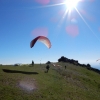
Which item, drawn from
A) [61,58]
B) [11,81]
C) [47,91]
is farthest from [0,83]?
[61,58]

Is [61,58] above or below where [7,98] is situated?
above

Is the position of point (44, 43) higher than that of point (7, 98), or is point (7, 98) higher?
point (44, 43)

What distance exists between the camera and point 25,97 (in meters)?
26.0

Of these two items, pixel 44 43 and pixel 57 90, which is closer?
pixel 57 90

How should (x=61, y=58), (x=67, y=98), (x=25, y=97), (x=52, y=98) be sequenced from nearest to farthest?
1. (x=25, y=97)
2. (x=52, y=98)
3. (x=67, y=98)
4. (x=61, y=58)

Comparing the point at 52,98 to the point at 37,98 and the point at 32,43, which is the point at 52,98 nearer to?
the point at 37,98

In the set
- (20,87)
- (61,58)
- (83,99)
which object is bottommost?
(83,99)

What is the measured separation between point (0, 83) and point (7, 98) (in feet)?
20.6

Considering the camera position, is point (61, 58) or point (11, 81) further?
point (61, 58)

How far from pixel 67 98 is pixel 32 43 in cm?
1292

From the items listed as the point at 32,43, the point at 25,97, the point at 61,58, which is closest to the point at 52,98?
the point at 25,97

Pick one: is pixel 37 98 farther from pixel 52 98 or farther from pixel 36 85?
pixel 36 85

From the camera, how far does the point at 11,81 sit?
32.3 meters

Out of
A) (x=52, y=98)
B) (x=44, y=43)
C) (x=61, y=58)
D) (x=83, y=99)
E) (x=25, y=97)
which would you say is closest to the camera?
(x=25, y=97)
